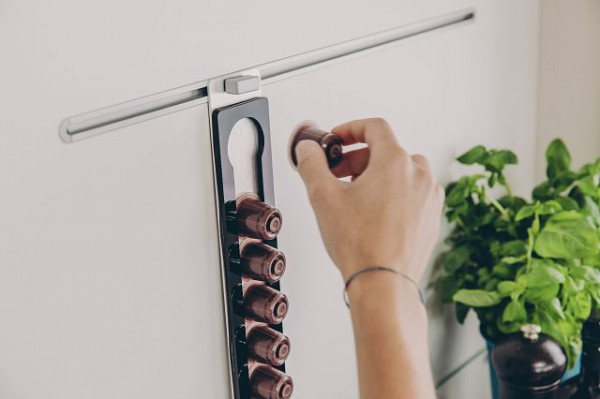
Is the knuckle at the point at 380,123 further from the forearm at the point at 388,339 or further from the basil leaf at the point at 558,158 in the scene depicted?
the basil leaf at the point at 558,158

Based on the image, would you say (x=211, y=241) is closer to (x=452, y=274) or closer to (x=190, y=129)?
(x=190, y=129)

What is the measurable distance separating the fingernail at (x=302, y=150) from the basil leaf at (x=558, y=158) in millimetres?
561

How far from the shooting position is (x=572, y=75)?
1.26m

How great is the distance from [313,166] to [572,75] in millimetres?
755

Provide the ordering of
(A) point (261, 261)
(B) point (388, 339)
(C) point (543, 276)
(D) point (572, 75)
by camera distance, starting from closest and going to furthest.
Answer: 1. (B) point (388, 339)
2. (A) point (261, 261)
3. (C) point (543, 276)
4. (D) point (572, 75)

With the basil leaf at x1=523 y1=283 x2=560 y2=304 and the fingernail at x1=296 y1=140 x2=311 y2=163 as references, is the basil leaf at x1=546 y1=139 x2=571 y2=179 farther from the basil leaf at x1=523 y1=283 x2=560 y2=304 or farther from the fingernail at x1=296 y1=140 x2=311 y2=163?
the fingernail at x1=296 y1=140 x2=311 y2=163

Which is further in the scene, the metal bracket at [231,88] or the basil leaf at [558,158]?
the basil leaf at [558,158]

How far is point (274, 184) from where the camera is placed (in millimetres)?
835

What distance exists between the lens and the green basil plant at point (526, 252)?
1.00m

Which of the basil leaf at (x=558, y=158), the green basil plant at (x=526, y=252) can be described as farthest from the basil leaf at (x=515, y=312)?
the basil leaf at (x=558, y=158)

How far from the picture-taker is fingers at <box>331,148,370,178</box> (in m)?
0.72

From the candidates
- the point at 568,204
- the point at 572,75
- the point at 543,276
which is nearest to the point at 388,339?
the point at 543,276

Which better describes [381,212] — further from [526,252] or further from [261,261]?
[526,252]

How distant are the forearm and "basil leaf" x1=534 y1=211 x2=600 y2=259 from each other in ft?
1.55
